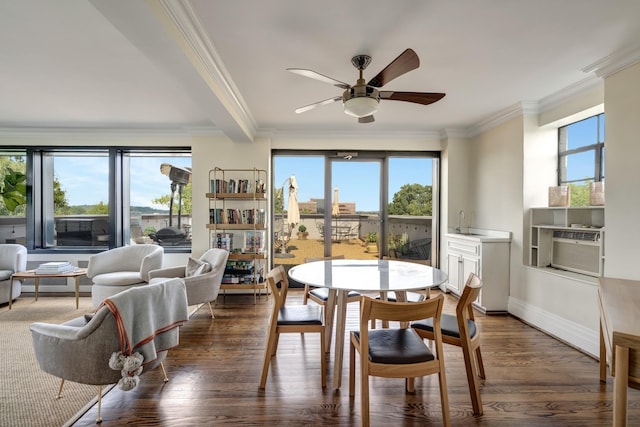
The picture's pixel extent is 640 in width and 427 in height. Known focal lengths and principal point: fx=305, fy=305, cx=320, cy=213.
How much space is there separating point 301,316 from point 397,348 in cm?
79

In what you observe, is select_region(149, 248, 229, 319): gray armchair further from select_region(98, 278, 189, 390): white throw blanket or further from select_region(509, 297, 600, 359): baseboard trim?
select_region(509, 297, 600, 359): baseboard trim

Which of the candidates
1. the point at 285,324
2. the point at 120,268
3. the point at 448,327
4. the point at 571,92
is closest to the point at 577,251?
the point at 571,92

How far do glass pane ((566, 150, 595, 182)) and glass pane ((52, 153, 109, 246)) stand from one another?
20.6 ft

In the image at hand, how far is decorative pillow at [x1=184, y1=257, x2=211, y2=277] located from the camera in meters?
3.52

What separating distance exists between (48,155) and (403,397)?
5904 mm

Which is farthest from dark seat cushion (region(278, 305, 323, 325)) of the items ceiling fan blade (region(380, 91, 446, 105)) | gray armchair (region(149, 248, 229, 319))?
ceiling fan blade (region(380, 91, 446, 105))

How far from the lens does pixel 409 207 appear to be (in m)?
5.02

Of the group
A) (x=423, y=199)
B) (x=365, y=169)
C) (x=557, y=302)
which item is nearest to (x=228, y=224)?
(x=365, y=169)

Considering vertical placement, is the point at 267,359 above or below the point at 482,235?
below

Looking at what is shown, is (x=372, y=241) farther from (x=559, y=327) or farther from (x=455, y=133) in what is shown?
(x=559, y=327)

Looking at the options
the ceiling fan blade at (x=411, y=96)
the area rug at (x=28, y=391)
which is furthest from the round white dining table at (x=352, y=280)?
the area rug at (x=28, y=391)

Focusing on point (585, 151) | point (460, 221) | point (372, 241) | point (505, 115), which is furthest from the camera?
point (372, 241)

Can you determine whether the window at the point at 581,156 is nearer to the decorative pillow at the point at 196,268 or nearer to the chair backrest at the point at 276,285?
the chair backrest at the point at 276,285

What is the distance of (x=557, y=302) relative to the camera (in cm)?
312
